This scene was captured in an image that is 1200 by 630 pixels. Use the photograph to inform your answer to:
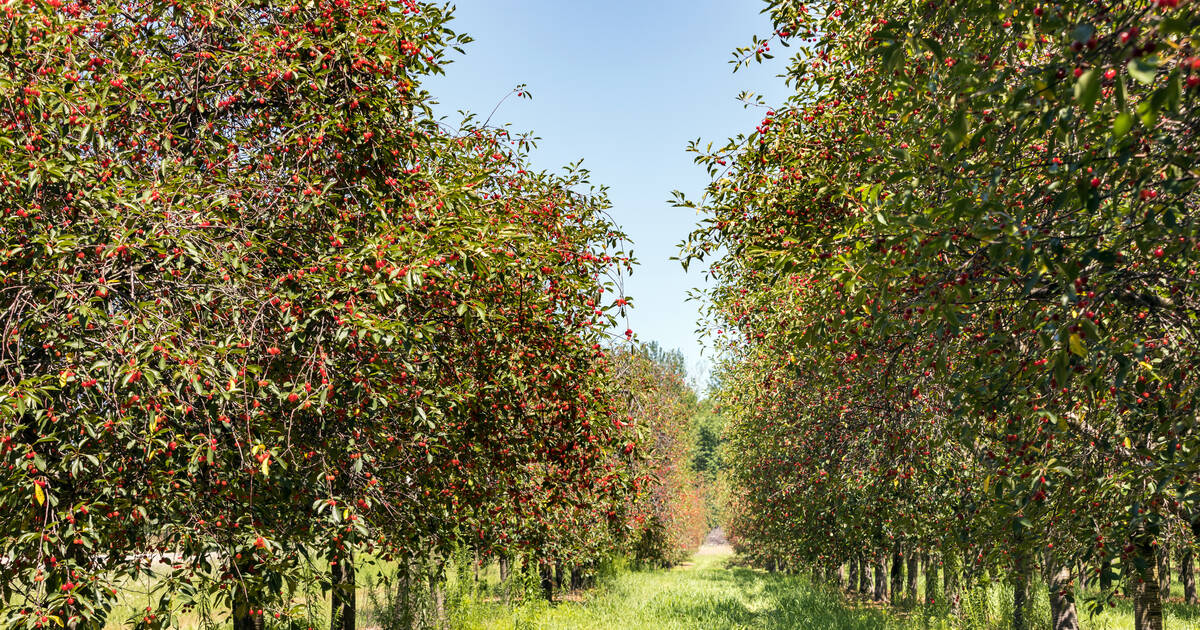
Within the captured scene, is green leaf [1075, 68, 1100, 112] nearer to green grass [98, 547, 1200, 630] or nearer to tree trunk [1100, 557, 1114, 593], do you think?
tree trunk [1100, 557, 1114, 593]

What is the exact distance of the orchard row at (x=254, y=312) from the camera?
394cm

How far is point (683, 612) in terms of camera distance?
1814 centimetres

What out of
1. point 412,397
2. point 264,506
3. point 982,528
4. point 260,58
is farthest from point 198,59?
point 982,528

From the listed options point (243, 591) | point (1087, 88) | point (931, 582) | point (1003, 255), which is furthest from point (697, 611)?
point (1087, 88)

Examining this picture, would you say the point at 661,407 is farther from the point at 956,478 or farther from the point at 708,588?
the point at 956,478

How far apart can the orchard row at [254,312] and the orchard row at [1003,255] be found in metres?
2.04

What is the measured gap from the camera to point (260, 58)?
5.27m

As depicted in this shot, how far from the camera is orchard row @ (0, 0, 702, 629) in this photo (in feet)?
12.9

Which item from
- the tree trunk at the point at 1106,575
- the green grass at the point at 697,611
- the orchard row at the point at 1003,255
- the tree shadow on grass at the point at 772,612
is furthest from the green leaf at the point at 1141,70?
the tree shadow on grass at the point at 772,612

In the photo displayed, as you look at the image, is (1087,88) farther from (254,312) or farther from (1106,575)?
(254,312)

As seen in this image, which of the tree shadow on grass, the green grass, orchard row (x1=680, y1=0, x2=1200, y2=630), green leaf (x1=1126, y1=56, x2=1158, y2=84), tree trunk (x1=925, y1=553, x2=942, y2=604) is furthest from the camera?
tree trunk (x1=925, y1=553, x2=942, y2=604)

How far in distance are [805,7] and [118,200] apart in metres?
5.99

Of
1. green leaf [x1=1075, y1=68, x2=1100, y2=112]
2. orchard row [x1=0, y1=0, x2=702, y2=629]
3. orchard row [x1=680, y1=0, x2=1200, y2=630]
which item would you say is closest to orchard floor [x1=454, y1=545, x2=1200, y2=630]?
orchard row [x1=680, y1=0, x2=1200, y2=630]

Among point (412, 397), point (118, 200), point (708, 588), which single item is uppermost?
point (118, 200)
